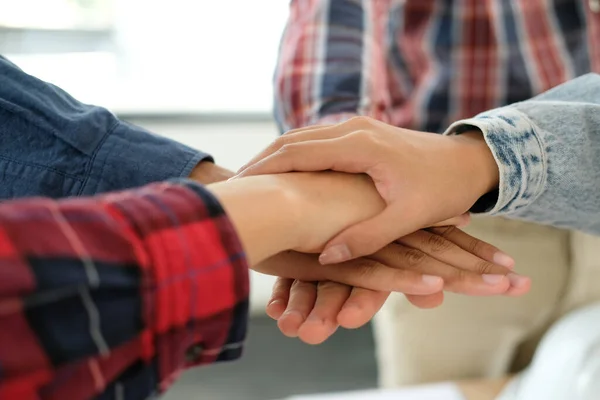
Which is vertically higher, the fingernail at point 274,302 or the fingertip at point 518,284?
the fingertip at point 518,284

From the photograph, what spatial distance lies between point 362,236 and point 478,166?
0.44ft

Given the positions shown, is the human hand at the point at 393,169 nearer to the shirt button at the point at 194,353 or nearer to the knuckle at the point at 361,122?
the knuckle at the point at 361,122

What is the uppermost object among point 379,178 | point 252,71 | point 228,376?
point 379,178

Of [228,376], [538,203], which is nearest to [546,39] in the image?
[538,203]

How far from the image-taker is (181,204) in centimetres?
41

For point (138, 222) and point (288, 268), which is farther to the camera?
point (288, 268)

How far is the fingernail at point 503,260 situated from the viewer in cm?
60

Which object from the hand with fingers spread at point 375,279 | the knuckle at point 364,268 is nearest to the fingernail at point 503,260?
the hand with fingers spread at point 375,279

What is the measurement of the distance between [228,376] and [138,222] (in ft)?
4.54

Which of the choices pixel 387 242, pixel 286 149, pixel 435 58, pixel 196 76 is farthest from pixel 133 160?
pixel 196 76

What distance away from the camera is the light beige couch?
1078mm

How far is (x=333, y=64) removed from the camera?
1.09m

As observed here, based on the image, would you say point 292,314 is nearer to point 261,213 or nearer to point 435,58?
point 261,213

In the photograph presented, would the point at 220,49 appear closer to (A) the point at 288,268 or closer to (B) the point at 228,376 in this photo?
(B) the point at 228,376
